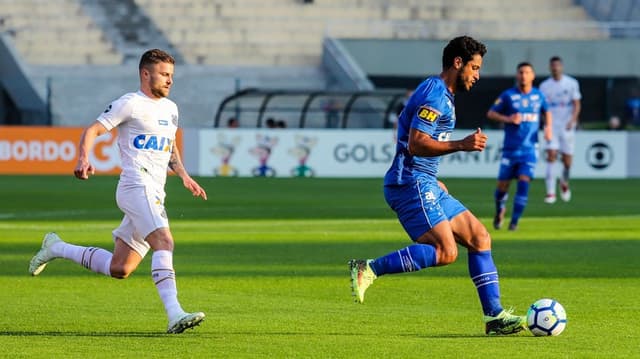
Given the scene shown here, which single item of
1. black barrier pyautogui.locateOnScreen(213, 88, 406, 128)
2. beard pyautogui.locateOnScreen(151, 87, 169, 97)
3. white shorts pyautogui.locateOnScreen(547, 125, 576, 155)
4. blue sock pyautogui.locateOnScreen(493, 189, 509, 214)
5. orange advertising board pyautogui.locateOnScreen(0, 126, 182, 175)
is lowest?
orange advertising board pyautogui.locateOnScreen(0, 126, 182, 175)

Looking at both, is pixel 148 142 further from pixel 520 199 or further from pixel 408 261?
pixel 520 199

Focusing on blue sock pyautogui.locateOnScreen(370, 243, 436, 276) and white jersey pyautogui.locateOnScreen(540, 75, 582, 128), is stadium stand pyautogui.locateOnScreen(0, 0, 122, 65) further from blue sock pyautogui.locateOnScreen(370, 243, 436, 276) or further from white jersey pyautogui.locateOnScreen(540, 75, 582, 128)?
blue sock pyautogui.locateOnScreen(370, 243, 436, 276)

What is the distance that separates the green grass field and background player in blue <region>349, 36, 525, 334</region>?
335 mm

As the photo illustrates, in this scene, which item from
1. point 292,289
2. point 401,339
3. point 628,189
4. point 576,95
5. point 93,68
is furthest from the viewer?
point 93,68

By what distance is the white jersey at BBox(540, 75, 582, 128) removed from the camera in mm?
28266

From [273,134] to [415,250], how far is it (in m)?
28.9

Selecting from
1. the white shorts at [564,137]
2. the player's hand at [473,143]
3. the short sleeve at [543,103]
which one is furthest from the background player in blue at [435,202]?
the white shorts at [564,137]

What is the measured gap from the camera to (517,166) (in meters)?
20.6

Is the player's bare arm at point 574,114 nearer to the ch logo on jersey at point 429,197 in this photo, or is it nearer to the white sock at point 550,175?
the white sock at point 550,175

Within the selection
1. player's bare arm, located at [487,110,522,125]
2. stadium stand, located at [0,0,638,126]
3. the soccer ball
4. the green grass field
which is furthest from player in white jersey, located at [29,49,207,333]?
stadium stand, located at [0,0,638,126]

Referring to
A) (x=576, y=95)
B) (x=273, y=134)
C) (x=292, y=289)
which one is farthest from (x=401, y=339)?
(x=273, y=134)

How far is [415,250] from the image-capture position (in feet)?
34.2

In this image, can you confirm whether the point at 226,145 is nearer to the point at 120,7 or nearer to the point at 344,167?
the point at 344,167

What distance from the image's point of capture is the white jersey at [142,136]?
10367mm
